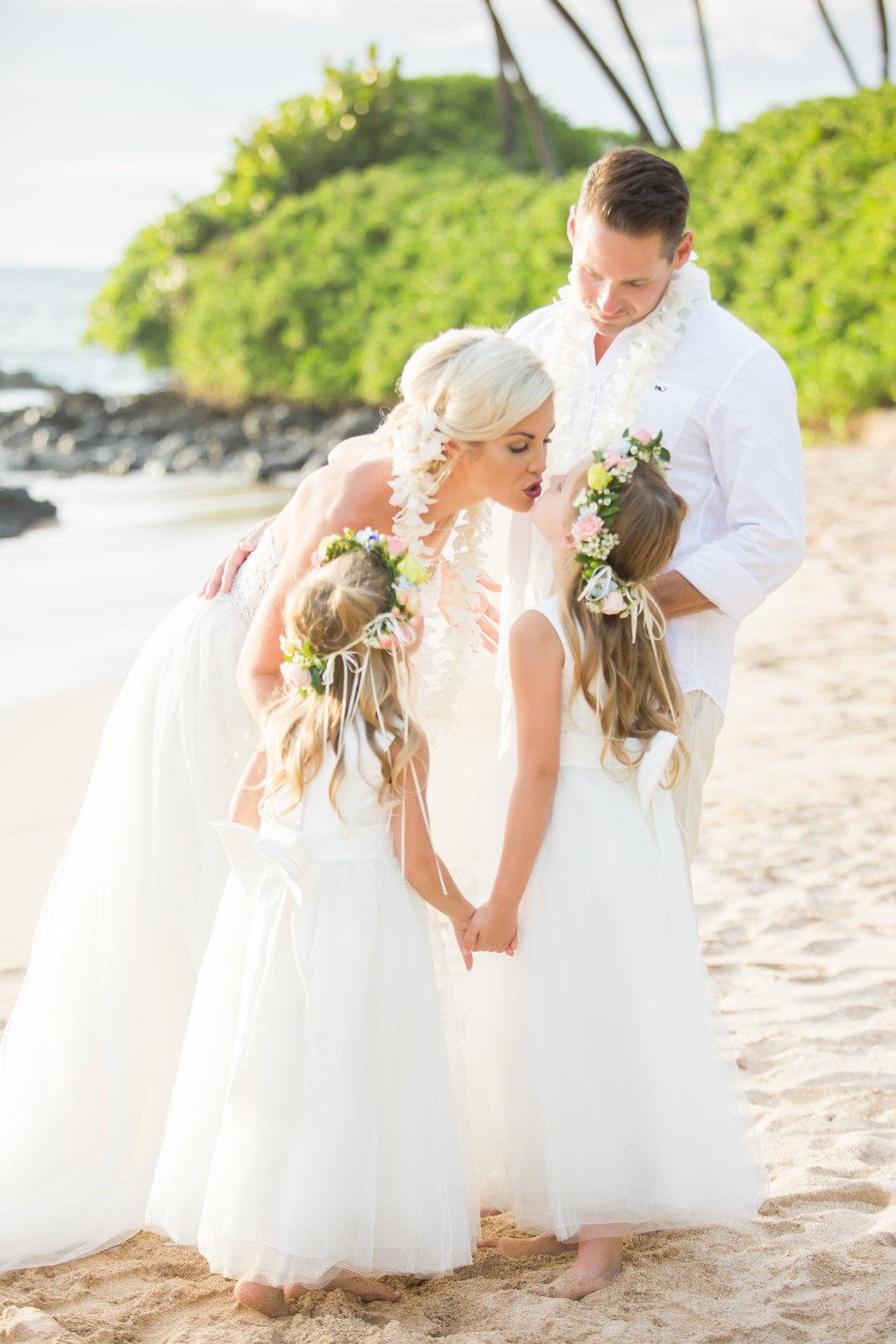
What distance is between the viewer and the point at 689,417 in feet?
8.83

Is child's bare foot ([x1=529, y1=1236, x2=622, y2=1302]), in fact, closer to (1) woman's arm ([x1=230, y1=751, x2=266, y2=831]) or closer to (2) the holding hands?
(2) the holding hands

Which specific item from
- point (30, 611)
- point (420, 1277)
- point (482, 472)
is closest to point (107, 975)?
point (420, 1277)

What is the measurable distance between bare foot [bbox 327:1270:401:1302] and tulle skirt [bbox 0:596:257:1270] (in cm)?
53

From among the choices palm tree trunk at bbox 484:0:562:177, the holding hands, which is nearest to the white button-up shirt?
the holding hands

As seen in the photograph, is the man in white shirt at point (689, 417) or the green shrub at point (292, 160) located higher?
the green shrub at point (292, 160)

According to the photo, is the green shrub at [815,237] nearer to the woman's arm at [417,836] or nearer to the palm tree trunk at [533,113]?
the palm tree trunk at [533,113]

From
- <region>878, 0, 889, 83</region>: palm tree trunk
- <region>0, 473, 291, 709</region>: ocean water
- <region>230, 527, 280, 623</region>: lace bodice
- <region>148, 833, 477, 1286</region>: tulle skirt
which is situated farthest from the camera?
<region>878, 0, 889, 83</region>: palm tree trunk

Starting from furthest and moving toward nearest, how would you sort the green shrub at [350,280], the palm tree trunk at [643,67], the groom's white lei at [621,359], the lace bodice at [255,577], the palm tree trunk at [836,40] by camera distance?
1. the green shrub at [350,280]
2. the palm tree trunk at [643,67]
3. the palm tree trunk at [836,40]
4. the lace bodice at [255,577]
5. the groom's white lei at [621,359]

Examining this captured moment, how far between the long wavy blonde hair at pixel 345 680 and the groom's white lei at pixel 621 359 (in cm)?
59

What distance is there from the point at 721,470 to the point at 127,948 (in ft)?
5.67

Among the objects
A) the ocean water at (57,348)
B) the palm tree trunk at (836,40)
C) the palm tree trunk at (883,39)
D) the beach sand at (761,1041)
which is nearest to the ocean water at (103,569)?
the beach sand at (761,1041)

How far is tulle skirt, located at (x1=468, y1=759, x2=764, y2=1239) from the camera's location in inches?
95.8

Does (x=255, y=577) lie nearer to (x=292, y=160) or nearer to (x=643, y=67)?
(x=643, y=67)

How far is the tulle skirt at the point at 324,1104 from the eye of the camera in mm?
2273
